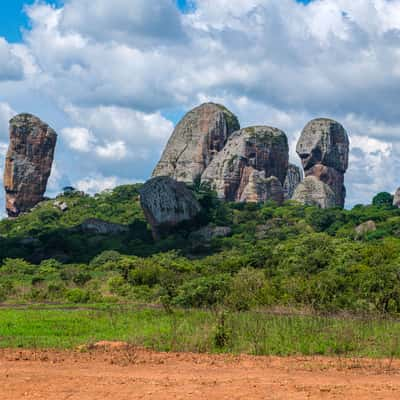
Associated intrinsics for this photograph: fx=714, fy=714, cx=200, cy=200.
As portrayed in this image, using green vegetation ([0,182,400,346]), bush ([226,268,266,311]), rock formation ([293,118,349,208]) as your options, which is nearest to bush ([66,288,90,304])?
green vegetation ([0,182,400,346])

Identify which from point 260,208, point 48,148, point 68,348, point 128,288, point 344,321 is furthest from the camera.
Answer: point 48,148

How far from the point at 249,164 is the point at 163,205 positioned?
19.7 meters

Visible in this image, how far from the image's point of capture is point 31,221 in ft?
265

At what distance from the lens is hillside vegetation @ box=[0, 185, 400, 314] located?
23.5 m

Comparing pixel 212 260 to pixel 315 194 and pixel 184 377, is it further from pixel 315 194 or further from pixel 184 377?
pixel 315 194

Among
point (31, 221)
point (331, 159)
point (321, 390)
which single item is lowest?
point (321, 390)

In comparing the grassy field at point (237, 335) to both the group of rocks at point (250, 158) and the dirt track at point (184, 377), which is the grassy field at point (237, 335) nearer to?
the dirt track at point (184, 377)

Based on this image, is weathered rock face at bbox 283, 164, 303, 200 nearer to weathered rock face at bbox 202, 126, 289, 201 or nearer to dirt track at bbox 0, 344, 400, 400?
weathered rock face at bbox 202, 126, 289, 201

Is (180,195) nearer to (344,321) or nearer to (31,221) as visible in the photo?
(31,221)

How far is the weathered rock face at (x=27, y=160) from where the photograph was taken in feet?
285

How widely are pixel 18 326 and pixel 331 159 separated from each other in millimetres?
72440

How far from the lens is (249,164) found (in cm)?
8319

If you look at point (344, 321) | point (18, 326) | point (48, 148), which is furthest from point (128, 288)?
point (48, 148)

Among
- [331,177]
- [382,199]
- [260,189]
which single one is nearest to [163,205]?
[260,189]
